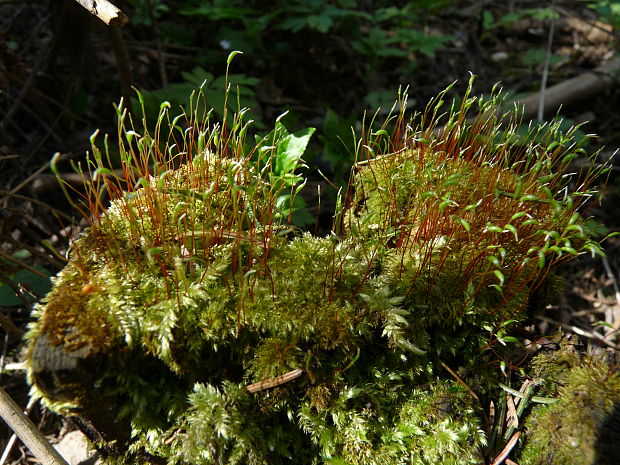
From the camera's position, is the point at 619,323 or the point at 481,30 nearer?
the point at 619,323

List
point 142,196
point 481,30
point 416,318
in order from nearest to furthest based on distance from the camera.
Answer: point 416,318 → point 142,196 → point 481,30

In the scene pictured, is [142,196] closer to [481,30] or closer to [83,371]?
[83,371]

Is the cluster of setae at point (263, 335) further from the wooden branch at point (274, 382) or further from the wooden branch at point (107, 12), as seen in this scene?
the wooden branch at point (107, 12)

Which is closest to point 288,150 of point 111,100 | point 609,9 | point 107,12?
point 107,12

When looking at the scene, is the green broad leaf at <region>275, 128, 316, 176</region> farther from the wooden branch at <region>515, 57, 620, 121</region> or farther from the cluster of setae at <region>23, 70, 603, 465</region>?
the wooden branch at <region>515, 57, 620, 121</region>

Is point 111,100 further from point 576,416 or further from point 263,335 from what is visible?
point 576,416

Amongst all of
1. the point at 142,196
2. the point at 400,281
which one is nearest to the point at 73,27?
the point at 142,196
